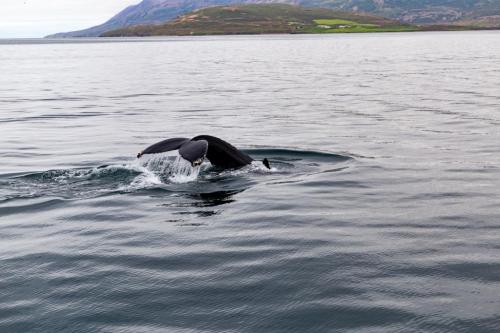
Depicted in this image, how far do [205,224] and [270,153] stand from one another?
793 centimetres

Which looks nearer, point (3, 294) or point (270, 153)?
point (3, 294)

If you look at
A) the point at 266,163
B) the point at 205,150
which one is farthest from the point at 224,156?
the point at 205,150

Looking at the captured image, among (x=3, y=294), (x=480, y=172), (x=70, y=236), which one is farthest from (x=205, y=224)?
(x=480, y=172)

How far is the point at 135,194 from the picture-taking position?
47.4 ft

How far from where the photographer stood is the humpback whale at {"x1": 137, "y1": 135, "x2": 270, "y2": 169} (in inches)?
516

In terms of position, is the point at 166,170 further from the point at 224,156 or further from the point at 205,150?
the point at 205,150

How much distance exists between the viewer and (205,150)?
521 inches

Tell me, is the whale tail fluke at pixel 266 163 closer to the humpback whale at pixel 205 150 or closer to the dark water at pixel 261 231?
the humpback whale at pixel 205 150

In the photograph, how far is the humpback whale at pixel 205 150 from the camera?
13.1 m

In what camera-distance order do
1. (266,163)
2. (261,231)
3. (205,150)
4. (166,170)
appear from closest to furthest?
1. (261,231)
2. (205,150)
3. (266,163)
4. (166,170)

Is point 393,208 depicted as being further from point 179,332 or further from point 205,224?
point 179,332

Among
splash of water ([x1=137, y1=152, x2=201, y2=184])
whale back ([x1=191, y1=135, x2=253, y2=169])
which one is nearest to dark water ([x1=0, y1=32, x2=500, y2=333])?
splash of water ([x1=137, y1=152, x2=201, y2=184])

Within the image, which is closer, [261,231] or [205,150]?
[261,231]

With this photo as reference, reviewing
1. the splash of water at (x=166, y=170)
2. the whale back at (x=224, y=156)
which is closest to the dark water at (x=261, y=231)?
the splash of water at (x=166, y=170)
